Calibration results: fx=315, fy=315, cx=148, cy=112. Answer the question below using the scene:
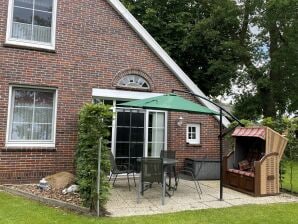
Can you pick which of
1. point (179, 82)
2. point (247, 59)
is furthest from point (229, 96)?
point (179, 82)

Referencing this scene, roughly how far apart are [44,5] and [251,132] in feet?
22.6

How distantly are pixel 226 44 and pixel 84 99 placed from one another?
10482 millimetres

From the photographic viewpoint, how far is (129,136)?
10117 millimetres

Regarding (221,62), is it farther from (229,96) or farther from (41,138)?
(41,138)

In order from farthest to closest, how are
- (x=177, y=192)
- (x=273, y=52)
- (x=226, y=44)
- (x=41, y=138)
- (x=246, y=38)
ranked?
(x=246, y=38), (x=273, y=52), (x=226, y=44), (x=41, y=138), (x=177, y=192)

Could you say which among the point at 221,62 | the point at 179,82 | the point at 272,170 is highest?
the point at 221,62

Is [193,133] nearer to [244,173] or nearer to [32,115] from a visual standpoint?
[244,173]

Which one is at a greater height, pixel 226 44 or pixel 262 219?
pixel 226 44

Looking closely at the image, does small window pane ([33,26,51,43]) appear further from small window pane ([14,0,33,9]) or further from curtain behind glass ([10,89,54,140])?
curtain behind glass ([10,89,54,140])

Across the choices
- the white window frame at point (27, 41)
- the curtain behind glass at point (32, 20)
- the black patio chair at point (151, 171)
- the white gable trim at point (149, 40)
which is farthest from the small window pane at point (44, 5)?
the black patio chair at point (151, 171)

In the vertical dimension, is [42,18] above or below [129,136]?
above

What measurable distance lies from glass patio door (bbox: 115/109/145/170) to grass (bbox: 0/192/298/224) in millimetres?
3743

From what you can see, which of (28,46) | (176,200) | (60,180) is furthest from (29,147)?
(176,200)

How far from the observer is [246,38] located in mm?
19484
